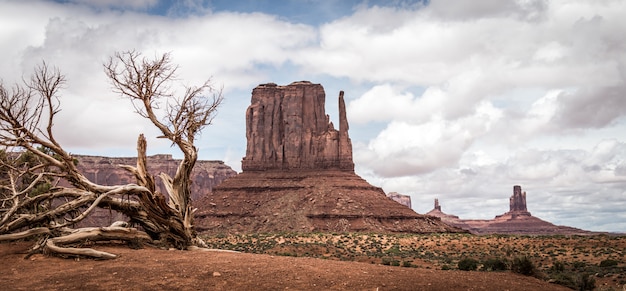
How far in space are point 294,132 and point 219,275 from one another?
109978 mm

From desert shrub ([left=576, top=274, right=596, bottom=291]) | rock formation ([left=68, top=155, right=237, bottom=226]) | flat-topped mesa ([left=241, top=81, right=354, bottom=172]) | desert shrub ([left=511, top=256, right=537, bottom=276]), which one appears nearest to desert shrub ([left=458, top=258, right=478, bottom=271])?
desert shrub ([left=511, top=256, right=537, bottom=276])

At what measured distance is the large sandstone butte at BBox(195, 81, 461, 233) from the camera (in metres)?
93.1

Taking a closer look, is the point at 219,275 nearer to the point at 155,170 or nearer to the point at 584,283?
the point at 584,283

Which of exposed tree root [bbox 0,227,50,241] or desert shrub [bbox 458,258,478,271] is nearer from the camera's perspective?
exposed tree root [bbox 0,227,50,241]

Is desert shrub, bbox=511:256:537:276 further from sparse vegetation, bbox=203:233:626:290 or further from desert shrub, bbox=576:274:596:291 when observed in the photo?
desert shrub, bbox=576:274:596:291

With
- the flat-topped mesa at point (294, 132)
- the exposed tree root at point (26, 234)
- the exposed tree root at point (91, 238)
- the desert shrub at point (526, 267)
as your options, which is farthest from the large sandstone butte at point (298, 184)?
the exposed tree root at point (26, 234)

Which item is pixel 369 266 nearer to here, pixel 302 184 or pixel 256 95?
pixel 302 184

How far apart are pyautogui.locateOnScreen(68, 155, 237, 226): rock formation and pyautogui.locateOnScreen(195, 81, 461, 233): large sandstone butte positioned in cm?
2977

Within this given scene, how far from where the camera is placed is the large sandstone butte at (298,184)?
93125 millimetres

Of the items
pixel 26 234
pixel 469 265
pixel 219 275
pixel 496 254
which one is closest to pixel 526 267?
pixel 469 265

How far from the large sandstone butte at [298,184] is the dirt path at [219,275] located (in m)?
72.9

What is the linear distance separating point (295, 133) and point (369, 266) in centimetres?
10770

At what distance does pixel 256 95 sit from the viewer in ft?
427

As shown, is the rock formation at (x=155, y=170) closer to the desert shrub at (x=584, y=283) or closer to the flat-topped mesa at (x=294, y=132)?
the flat-topped mesa at (x=294, y=132)
